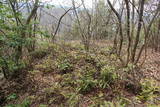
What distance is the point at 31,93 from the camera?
4.89m

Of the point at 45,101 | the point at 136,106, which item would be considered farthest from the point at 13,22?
the point at 136,106

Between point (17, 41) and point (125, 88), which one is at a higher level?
point (17, 41)

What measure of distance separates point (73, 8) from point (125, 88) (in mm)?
7225

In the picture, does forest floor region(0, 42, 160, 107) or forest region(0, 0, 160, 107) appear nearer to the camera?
forest floor region(0, 42, 160, 107)

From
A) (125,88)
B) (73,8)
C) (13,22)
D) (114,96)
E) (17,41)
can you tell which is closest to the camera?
(114,96)

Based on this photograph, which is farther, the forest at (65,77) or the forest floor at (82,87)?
the forest at (65,77)

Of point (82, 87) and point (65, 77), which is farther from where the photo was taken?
point (65, 77)

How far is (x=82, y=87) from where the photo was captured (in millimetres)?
4195

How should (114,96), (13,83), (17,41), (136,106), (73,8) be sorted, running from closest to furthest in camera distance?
(136,106) → (114,96) → (17,41) → (13,83) → (73,8)

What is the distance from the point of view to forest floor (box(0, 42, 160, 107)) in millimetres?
3619

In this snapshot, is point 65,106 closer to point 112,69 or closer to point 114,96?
point 114,96

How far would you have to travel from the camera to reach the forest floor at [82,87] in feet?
11.9

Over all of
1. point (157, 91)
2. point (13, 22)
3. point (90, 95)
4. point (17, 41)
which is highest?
point (13, 22)

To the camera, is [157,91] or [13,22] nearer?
[157,91]
